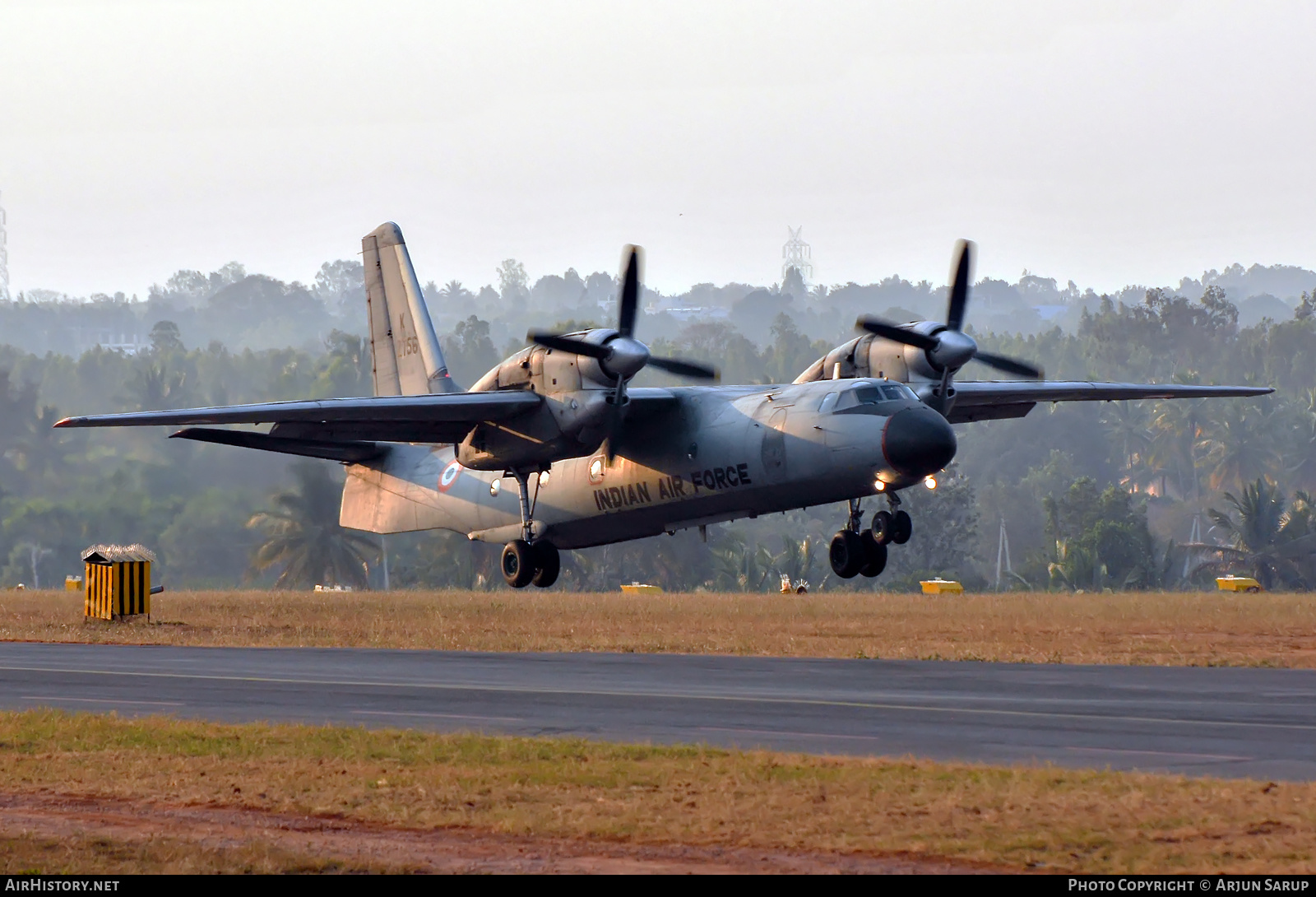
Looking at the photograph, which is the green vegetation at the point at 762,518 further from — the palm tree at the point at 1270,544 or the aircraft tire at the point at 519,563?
the aircraft tire at the point at 519,563

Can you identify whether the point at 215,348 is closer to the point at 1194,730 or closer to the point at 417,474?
the point at 417,474

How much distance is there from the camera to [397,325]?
45.2 meters

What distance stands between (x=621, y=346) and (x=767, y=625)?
411 inches

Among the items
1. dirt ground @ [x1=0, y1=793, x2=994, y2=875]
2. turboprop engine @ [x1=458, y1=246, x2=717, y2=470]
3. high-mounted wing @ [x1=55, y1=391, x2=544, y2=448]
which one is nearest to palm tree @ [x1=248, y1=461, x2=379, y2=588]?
high-mounted wing @ [x1=55, y1=391, x2=544, y2=448]

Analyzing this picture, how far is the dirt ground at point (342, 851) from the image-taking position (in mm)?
11664

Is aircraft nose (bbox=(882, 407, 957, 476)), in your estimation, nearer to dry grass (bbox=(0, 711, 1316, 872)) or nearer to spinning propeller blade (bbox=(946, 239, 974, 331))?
spinning propeller blade (bbox=(946, 239, 974, 331))

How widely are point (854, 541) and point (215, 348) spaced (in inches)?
4959

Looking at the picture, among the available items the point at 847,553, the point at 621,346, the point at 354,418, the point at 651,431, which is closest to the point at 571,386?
the point at 621,346

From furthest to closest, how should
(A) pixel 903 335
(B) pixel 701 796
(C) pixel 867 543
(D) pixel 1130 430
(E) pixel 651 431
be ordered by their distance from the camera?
1. (D) pixel 1130 430
2. (E) pixel 651 431
3. (A) pixel 903 335
4. (C) pixel 867 543
5. (B) pixel 701 796

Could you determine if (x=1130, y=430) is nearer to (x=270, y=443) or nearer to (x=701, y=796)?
(x=270, y=443)

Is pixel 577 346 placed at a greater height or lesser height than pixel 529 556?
greater

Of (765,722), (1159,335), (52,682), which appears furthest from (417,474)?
(1159,335)
